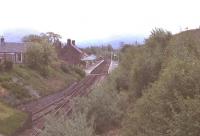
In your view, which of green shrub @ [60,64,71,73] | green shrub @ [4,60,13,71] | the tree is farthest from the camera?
green shrub @ [60,64,71,73]

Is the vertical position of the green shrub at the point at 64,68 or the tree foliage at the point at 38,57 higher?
the tree foliage at the point at 38,57

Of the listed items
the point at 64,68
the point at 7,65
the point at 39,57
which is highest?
the point at 39,57

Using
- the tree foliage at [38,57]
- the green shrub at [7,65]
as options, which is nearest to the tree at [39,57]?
the tree foliage at [38,57]

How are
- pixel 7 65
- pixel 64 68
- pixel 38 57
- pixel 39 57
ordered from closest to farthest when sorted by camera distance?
pixel 7 65, pixel 38 57, pixel 39 57, pixel 64 68

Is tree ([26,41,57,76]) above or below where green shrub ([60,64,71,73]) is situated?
above

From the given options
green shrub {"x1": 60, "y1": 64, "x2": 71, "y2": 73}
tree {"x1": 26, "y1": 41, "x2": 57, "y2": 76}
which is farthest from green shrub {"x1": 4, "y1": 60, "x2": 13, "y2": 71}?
green shrub {"x1": 60, "y1": 64, "x2": 71, "y2": 73}

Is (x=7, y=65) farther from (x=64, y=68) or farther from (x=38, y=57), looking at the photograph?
(x=64, y=68)

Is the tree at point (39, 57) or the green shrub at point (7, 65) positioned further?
the tree at point (39, 57)

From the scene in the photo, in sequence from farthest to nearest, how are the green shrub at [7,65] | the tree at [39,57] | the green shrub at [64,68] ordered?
the green shrub at [64,68] < the tree at [39,57] < the green shrub at [7,65]

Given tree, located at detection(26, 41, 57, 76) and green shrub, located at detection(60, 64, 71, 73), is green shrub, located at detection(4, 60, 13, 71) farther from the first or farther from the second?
green shrub, located at detection(60, 64, 71, 73)

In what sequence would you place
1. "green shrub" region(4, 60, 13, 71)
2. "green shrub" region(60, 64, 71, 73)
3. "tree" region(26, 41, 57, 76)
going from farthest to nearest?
"green shrub" region(60, 64, 71, 73), "tree" region(26, 41, 57, 76), "green shrub" region(4, 60, 13, 71)

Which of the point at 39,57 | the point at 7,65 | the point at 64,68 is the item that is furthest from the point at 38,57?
the point at 7,65

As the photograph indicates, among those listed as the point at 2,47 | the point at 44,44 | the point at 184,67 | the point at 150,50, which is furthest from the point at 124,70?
the point at 2,47

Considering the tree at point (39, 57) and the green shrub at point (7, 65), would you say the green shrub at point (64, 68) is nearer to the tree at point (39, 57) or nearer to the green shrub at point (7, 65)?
the tree at point (39, 57)
